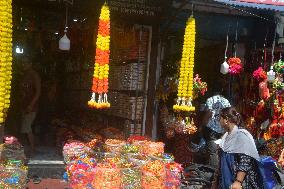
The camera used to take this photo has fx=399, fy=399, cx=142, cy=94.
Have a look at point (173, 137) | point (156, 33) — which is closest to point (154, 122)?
point (173, 137)

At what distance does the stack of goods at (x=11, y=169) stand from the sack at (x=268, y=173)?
11.6ft

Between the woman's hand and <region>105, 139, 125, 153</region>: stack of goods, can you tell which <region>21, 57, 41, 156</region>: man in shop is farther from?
the woman's hand

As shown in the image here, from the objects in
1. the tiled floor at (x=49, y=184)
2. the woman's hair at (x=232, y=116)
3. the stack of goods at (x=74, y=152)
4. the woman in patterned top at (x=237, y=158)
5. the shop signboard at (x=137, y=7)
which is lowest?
the tiled floor at (x=49, y=184)

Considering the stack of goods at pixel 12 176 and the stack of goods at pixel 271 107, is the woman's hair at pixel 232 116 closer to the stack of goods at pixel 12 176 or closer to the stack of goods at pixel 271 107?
the stack of goods at pixel 12 176

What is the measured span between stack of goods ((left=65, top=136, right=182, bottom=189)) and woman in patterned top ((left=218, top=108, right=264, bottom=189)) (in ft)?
4.21

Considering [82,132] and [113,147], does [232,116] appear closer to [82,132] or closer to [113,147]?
[113,147]

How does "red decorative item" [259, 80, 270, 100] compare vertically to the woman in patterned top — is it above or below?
above

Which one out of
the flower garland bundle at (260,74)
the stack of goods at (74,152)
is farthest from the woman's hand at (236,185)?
the flower garland bundle at (260,74)

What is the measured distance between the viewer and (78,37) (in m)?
10.2

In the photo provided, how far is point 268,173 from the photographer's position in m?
5.48

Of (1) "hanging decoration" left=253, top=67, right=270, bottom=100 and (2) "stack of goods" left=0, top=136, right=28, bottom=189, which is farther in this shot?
(1) "hanging decoration" left=253, top=67, right=270, bottom=100

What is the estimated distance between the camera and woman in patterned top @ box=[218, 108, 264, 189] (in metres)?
4.95

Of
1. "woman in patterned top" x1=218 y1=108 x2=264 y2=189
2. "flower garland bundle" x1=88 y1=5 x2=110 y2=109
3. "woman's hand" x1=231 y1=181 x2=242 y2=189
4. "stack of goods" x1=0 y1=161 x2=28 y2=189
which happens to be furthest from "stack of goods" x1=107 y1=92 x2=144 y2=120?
"woman's hand" x1=231 y1=181 x2=242 y2=189

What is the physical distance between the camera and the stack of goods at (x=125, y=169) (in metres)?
5.95
